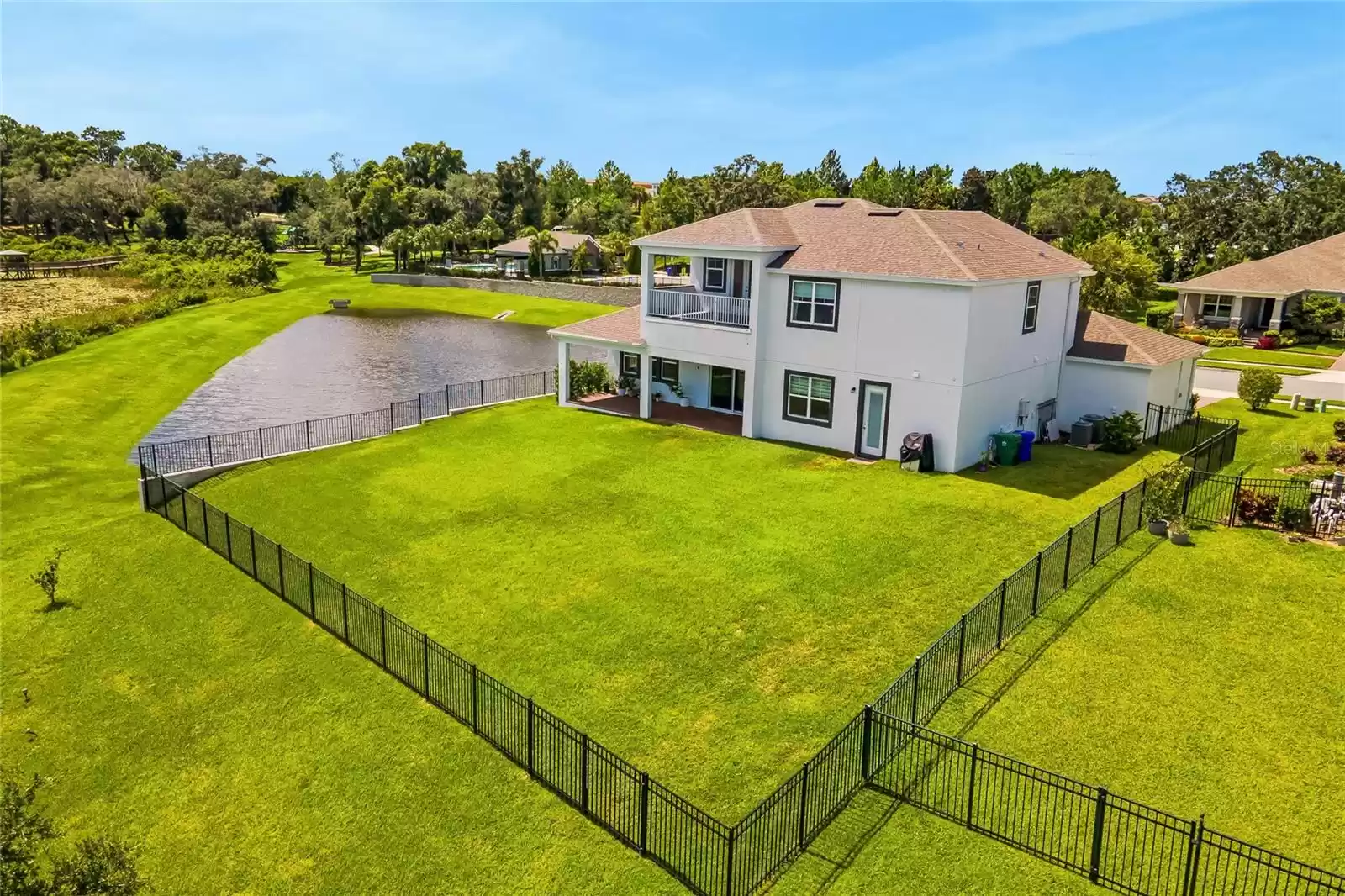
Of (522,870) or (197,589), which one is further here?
(197,589)

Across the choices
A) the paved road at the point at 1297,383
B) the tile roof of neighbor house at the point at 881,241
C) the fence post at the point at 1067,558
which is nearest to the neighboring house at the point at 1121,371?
the tile roof of neighbor house at the point at 881,241

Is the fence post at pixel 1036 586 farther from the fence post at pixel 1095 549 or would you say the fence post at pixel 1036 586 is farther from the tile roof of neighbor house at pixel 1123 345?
the tile roof of neighbor house at pixel 1123 345

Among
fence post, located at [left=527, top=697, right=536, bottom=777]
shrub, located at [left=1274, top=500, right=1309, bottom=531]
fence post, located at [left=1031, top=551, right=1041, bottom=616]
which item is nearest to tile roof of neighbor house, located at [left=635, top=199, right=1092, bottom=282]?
shrub, located at [left=1274, top=500, right=1309, bottom=531]

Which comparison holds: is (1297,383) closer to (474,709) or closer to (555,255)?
(474,709)

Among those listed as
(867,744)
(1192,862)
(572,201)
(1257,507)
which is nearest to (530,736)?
(867,744)

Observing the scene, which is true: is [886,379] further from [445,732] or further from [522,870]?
[522,870]

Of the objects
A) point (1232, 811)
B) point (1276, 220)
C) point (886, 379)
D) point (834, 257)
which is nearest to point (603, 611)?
point (1232, 811)

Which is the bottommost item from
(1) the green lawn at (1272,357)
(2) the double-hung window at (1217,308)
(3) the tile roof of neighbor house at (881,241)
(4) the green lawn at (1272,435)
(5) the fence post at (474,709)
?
(5) the fence post at (474,709)

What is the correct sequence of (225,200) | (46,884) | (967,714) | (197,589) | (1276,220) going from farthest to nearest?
(225,200)
(1276,220)
(197,589)
(967,714)
(46,884)
